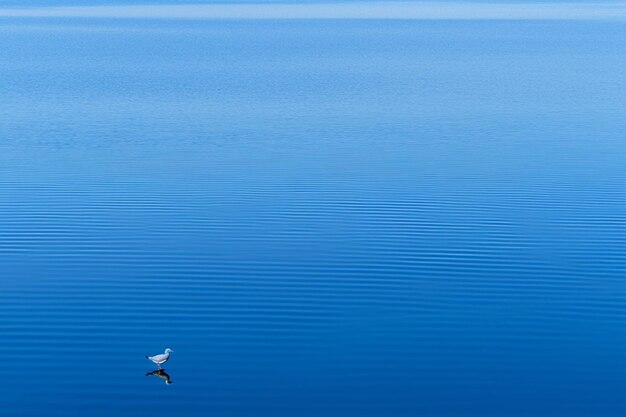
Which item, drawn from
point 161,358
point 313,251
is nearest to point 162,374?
point 161,358

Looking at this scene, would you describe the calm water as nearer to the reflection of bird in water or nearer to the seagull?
the reflection of bird in water

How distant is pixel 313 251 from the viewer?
1909 centimetres

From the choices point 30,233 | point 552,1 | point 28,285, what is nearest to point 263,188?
point 30,233

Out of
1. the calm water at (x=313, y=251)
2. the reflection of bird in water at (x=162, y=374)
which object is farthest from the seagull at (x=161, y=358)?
the calm water at (x=313, y=251)

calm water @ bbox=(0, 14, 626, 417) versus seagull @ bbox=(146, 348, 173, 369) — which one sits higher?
calm water @ bbox=(0, 14, 626, 417)

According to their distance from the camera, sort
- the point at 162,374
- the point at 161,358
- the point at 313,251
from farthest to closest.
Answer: the point at 313,251, the point at 162,374, the point at 161,358

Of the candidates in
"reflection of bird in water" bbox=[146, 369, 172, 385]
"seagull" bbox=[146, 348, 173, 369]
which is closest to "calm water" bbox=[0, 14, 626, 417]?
"reflection of bird in water" bbox=[146, 369, 172, 385]

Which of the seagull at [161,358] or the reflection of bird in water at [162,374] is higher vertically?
the seagull at [161,358]

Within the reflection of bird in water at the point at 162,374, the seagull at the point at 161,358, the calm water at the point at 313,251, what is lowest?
the reflection of bird in water at the point at 162,374

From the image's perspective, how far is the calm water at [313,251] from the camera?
13555mm

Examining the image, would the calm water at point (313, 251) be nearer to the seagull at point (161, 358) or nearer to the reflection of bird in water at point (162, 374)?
the reflection of bird in water at point (162, 374)

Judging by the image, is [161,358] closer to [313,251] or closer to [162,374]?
[162,374]

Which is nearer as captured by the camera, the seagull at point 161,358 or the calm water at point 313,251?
the seagull at point 161,358

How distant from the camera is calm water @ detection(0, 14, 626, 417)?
44.5 ft
